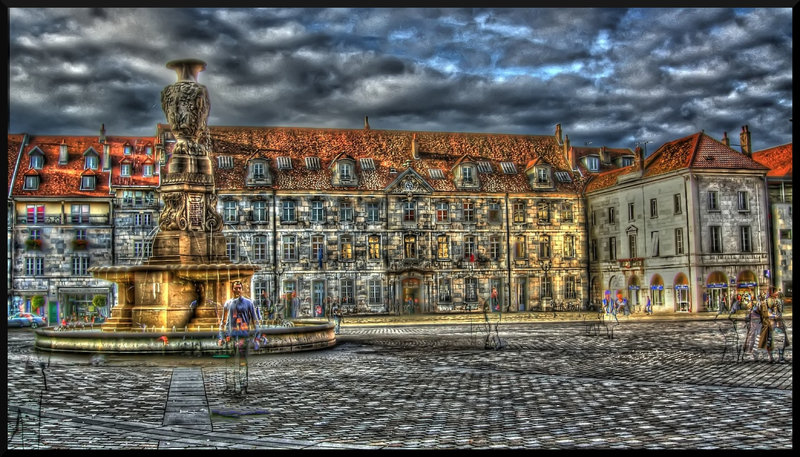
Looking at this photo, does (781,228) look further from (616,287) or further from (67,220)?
(67,220)

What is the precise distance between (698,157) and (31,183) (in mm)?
36896

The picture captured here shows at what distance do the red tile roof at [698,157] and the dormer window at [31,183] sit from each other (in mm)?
34397

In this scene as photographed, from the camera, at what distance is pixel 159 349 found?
18.6 meters

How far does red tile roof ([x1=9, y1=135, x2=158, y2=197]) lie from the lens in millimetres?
50000

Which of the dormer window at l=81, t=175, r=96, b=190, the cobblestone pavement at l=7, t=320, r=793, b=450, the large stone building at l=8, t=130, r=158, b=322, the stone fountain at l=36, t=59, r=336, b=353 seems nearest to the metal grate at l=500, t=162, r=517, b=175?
the large stone building at l=8, t=130, r=158, b=322

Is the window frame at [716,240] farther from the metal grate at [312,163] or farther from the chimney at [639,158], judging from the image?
the metal grate at [312,163]

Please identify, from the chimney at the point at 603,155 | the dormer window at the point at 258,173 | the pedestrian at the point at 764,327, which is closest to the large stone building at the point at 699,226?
the chimney at the point at 603,155

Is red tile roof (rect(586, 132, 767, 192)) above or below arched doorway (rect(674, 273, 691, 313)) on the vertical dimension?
above

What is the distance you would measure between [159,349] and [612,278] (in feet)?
119

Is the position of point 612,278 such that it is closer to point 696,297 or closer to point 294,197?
point 696,297

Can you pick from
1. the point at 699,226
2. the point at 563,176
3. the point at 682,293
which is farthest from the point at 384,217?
the point at 699,226

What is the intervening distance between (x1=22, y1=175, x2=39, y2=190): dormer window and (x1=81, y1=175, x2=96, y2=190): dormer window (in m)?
2.51

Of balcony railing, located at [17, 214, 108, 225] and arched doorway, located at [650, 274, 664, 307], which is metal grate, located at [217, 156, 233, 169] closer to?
balcony railing, located at [17, 214, 108, 225]

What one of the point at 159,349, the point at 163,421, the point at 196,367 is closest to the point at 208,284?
the point at 159,349
